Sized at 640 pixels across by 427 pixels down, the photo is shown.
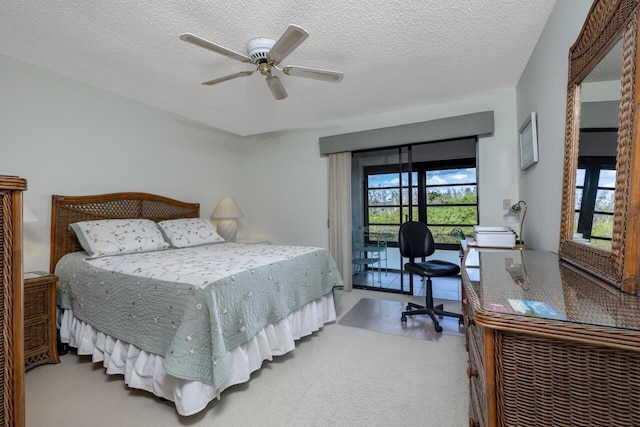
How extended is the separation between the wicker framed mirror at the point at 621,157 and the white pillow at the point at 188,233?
3.23m

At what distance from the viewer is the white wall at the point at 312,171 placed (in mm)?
3123

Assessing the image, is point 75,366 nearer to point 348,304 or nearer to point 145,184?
point 145,184

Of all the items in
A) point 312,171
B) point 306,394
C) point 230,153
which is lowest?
point 306,394

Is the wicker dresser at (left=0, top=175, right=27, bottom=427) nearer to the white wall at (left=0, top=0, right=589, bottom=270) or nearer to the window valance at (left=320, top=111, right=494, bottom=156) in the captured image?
the white wall at (left=0, top=0, right=589, bottom=270)

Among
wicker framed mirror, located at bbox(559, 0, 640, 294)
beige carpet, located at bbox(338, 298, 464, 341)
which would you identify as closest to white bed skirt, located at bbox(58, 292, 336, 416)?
beige carpet, located at bbox(338, 298, 464, 341)

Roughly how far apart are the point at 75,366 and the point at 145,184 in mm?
1979

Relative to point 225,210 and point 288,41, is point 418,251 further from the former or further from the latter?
point 225,210

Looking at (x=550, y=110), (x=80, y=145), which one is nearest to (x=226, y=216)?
(x=80, y=145)

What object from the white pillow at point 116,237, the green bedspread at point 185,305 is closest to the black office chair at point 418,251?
the green bedspread at point 185,305

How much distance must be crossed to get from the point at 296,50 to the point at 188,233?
7.44ft

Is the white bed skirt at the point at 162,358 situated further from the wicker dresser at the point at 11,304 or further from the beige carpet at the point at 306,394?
the wicker dresser at the point at 11,304

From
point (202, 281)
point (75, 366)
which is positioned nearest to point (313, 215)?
point (202, 281)

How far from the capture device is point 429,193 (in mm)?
4914

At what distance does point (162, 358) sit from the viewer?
5.39 ft
